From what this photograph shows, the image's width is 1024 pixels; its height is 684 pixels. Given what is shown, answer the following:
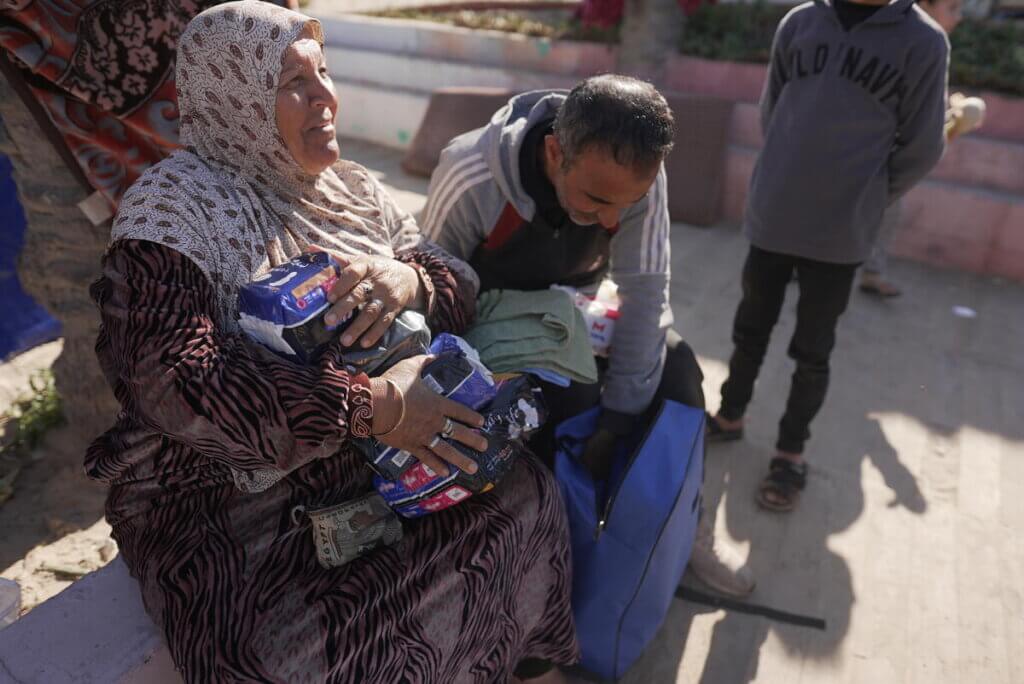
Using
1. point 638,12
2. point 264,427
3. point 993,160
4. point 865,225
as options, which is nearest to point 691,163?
point 638,12

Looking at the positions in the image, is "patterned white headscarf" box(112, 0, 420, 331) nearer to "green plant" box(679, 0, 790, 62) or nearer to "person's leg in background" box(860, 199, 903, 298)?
"person's leg in background" box(860, 199, 903, 298)

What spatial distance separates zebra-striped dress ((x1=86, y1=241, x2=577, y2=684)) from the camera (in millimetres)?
1430

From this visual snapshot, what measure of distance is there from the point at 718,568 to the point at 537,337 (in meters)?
1.17

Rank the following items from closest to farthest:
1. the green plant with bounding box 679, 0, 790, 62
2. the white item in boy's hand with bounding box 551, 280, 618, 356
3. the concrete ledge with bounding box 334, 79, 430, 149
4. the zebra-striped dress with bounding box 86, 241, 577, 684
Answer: the zebra-striped dress with bounding box 86, 241, 577, 684, the white item in boy's hand with bounding box 551, 280, 618, 356, the green plant with bounding box 679, 0, 790, 62, the concrete ledge with bounding box 334, 79, 430, 149

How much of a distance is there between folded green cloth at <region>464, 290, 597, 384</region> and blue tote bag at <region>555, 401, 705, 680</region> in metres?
0.28

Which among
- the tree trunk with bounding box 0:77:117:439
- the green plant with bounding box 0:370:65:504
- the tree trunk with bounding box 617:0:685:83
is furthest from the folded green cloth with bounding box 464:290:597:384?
the tree trunk with bounding box 617:0:685:83

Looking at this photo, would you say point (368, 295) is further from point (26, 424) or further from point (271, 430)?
point (26, 424)

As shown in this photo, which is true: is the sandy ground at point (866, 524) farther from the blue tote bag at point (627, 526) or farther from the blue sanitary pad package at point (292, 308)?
the blue sanitary pad package at point (292, 308)

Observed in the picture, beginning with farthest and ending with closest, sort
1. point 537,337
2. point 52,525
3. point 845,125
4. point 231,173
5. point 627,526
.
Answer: point 52,525
point 845,125
point 627,526
point 537,337
point 231,173

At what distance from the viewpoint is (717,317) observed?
4.29 metres

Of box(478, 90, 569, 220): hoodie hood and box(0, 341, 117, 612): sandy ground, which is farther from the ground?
box(478, 90, 569, 220): hoodie hood

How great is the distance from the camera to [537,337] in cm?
187

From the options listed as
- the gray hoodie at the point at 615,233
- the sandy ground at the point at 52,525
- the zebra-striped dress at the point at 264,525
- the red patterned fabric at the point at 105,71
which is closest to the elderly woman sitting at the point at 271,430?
the zebra-striped dress at the point at 264,525

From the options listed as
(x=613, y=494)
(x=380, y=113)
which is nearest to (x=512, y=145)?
(x=613, y=494)
